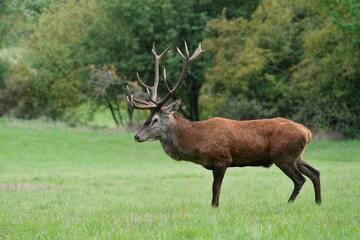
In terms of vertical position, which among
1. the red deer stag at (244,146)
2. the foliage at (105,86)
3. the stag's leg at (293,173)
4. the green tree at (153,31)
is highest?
the red deer stag at (244,146)

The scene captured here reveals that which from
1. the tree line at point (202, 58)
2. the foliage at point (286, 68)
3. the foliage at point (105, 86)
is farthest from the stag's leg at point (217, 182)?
the foliage at point (105, 86)

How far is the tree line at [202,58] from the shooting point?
33.3m

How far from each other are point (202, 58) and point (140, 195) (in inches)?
1056

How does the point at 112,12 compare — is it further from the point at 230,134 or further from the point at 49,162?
the point at 230,134

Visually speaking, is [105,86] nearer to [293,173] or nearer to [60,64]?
[60,64]

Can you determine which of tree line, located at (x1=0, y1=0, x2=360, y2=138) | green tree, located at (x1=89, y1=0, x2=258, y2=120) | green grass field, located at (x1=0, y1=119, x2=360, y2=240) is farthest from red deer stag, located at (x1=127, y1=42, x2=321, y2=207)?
green tree, located at (x1=89, y1=0, x2=258, y2=120)

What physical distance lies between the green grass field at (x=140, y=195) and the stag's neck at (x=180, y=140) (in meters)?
0.84

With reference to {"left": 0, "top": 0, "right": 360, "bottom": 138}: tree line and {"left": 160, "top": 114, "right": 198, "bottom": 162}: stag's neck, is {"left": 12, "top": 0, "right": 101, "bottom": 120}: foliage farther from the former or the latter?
{"left": 160, "top": 114, "right": 198, "bottom": 162}: stag's neck

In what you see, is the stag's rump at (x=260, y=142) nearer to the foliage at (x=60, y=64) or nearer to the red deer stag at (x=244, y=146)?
the red deer stag at (x=244, y=146)

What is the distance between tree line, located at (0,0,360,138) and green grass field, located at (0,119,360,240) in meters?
3.90

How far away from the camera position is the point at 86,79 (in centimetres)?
4356

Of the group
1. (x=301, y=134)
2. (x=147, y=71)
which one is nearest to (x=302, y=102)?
(x=147, y=71)

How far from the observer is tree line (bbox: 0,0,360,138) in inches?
1312

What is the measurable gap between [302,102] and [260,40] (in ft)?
14.2
